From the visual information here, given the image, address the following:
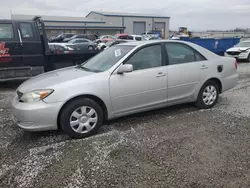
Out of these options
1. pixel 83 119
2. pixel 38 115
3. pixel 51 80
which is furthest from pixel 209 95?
pixel 38 115

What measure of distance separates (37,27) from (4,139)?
178 inches

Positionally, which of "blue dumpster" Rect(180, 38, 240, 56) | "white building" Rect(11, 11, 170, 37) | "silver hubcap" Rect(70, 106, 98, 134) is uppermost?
"white building" Rect(11, 11, 170, 37)

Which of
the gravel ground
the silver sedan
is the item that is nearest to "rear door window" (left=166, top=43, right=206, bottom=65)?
the silver sedan

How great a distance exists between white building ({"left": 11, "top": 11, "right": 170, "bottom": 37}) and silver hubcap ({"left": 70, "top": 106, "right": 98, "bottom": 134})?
51.1 metres

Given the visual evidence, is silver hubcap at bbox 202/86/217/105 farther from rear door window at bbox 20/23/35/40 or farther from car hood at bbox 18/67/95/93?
rear door window at bbox 20/23/35/40

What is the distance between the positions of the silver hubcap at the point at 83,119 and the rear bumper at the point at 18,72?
4.22m

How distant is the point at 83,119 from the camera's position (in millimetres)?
3918

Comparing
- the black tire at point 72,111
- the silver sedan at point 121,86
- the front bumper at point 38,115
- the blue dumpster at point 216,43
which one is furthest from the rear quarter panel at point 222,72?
the blue dumpster at point 216,43

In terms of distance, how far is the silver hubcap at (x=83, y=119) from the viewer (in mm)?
3846

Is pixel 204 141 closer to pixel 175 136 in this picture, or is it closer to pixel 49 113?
pixel 175 136

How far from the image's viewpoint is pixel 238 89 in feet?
23.6

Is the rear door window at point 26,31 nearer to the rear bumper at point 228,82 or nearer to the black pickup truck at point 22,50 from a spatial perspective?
the black pickup truck at point 22,50

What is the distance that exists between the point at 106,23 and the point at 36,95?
2385 inches

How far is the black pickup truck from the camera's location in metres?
7.06
